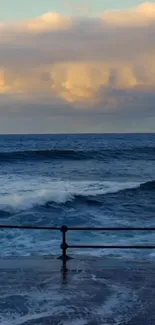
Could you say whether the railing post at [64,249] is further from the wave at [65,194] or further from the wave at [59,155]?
the wave at [59,155]

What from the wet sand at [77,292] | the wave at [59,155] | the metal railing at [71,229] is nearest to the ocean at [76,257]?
the wet sand at [77,292]

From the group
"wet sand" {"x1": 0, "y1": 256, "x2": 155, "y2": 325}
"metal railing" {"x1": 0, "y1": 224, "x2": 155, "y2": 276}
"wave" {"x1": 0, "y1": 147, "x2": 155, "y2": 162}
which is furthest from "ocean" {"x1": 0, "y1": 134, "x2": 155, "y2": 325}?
"wave" {"x1": 0, "y1": 147, "x2": 155, "y2": 162}

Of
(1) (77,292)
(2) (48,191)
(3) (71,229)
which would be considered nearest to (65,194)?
(2) (48,191)

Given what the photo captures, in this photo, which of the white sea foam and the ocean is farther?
the white sea foam

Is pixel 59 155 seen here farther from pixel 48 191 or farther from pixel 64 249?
pixel 64 249

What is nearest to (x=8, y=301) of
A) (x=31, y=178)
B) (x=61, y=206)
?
(x=61, y=206)

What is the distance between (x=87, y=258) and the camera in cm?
874

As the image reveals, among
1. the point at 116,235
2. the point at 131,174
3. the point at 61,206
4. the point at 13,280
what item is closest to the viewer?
the point at 13,280

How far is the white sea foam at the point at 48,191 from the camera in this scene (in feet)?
72.1

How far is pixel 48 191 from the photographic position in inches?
998

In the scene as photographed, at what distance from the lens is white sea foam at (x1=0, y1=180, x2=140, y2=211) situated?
21989 millimetres

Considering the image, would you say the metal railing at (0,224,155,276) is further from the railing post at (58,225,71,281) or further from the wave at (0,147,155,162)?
the wave at (0,147,155,162)

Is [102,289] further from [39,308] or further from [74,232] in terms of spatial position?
[74,232]

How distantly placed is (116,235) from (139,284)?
22.0ft
